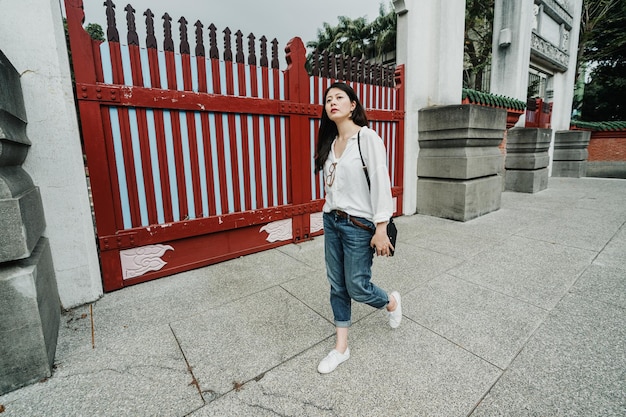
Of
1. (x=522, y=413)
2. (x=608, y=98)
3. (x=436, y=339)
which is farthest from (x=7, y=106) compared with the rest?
(x=608, y=98)

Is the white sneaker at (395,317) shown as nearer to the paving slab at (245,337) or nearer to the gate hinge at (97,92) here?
the paving slab at (245,337)

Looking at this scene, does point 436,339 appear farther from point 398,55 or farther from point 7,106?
point 398,55

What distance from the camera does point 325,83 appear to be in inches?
169

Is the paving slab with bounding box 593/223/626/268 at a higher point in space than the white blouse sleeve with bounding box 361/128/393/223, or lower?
lower

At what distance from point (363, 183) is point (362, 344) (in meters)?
1.10

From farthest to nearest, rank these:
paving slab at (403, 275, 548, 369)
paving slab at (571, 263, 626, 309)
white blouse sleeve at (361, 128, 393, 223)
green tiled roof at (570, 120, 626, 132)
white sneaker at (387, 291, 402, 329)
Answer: green tiled roof at (570, 120, 626, 132), paving slab at (571, 263, 626, 309), white sneaker at (387, 291, 402, 329), paving slab at (403, 275, 548, 369), white blouse sleeve at (361, 128, 393, 223)

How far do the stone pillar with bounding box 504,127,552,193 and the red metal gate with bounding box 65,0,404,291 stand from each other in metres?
5.70

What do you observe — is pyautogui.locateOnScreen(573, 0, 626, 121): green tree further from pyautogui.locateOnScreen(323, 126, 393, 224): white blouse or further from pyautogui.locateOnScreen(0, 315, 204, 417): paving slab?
pyautogui.locateOnScreen(0, 315, 204, 417): paving slab

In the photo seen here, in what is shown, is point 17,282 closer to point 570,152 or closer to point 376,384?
point 376,384

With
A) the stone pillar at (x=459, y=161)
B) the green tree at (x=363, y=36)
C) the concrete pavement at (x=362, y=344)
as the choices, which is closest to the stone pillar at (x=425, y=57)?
the stone pillar at (x=459, y=161)

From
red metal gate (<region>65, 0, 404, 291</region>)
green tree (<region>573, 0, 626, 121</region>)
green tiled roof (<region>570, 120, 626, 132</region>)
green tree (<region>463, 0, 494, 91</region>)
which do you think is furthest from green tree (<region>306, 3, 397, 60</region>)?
red metal gate (<region>65, 0, 404, 291</region>)

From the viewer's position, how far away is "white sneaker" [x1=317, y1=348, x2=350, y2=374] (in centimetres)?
183

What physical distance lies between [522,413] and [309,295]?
1674 mm

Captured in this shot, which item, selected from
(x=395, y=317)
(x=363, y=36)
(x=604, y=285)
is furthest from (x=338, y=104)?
(x=363, y=36)
